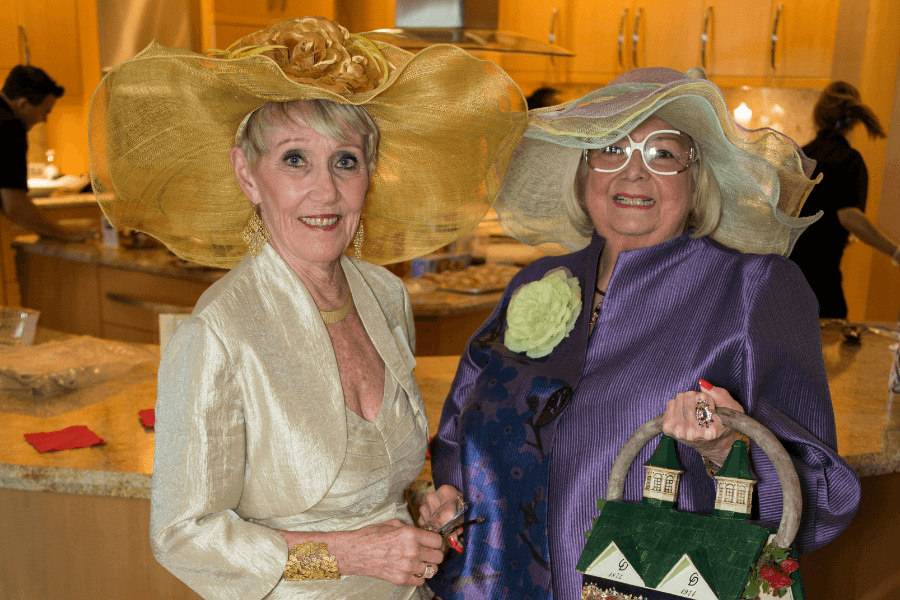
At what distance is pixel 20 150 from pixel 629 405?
15.5 feet

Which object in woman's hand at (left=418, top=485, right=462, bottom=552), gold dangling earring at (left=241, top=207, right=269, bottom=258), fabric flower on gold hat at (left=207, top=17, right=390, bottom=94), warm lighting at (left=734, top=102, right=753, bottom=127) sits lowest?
woman's hand at (left=418, top=485, right=462, bottom=552)

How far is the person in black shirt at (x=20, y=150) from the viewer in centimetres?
468

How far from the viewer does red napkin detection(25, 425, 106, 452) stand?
176cm

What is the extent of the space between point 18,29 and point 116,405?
22.1 feet

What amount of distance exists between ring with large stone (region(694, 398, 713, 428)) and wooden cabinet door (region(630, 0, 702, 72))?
4888 mm

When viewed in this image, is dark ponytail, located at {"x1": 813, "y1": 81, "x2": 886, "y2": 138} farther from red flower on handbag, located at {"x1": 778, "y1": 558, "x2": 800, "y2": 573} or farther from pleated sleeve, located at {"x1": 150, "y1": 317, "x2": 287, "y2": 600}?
pleated sleeve, located at {"x1": 150, "y1": 317, "x2": 287, "y2": 600}

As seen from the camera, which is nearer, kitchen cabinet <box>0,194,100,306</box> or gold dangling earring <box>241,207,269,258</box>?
gold dangling earring <box>241,207,269,258</box>

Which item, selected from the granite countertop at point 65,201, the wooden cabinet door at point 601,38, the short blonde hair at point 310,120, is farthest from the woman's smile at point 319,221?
the granite countertop at point 65,201

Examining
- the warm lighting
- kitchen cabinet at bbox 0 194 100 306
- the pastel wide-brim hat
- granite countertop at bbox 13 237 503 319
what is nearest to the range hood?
granite countertop at bbox 13 237 503 319

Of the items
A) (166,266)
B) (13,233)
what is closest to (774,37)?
(166,266)

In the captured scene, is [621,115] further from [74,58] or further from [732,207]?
[74,58]

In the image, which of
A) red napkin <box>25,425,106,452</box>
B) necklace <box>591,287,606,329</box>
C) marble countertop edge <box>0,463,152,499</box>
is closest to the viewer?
necklace <box>591,287,606,329</box>

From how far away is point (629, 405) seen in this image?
1316 millimetres

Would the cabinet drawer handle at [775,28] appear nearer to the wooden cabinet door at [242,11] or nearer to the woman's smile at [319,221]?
the wooden cabinet door at [242,11]
